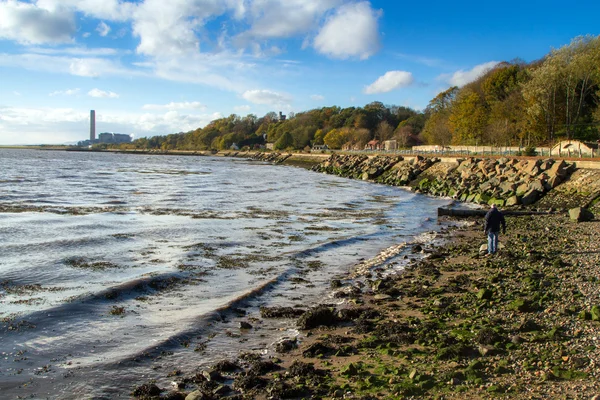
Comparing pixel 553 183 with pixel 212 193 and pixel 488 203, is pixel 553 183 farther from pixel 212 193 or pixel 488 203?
pixel 212 193

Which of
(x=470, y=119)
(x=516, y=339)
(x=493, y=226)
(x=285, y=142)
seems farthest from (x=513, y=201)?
(x=285, y=142)

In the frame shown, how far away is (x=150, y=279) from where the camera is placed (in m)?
14.5

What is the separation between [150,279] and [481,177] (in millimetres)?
34490

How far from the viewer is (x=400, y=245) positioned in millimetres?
19938

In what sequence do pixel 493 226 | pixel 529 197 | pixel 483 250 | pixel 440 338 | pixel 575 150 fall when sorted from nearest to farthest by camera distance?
pixel 440 338 → pixel 493 226 → pixel 483 250 → pixel 529 197 → pixel 575 150

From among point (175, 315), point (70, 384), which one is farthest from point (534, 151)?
point (70, 384)

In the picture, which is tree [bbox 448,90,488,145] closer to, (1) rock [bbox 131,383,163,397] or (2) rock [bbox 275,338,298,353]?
(2) rock [bbox 275,338,298,353]

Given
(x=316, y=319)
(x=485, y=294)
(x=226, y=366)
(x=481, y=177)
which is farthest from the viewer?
(x=481, y=177)

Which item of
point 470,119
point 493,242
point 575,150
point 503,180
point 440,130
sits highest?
point 470,119

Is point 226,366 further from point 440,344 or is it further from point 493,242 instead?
point 493,242

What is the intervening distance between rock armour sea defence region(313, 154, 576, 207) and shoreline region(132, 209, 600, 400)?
18.6 meters

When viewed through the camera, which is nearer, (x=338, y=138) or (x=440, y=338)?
(x=440, y=338)

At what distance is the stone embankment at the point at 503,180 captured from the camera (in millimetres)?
29980

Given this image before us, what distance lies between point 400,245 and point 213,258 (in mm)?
7590
